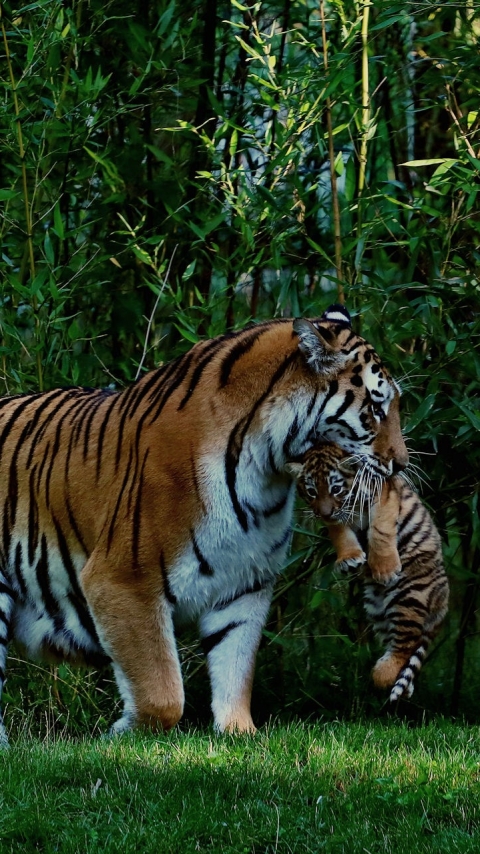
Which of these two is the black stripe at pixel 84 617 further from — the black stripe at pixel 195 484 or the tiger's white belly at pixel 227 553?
the black stripe at pixel 195 484

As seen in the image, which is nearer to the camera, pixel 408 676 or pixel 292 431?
pixel 292 431

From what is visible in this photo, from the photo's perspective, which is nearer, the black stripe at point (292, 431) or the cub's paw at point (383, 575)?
the black stripe at point (292, 431)

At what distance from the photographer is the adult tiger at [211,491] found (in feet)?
17.3

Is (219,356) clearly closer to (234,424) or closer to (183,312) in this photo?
(234,424)

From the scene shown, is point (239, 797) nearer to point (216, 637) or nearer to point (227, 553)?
point (227, 553)

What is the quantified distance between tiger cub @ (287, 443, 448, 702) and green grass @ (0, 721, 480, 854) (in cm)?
78

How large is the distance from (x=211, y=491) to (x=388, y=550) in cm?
86

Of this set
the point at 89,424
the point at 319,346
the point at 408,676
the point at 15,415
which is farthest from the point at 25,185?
the point at 408,676

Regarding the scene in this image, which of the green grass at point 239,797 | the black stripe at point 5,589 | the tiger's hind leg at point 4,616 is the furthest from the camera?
the black stripe at point 5,589

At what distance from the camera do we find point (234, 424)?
209 inches

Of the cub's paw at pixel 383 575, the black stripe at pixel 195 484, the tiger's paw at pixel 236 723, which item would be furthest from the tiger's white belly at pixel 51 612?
the cub's paw at pixel 383 575

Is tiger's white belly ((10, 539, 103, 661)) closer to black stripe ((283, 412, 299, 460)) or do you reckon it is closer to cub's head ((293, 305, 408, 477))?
black stripe ((283, 412, 299, 460))

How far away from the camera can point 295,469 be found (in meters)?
5.31

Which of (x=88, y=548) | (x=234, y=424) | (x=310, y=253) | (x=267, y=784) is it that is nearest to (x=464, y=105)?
→ (x=310, y=253)
